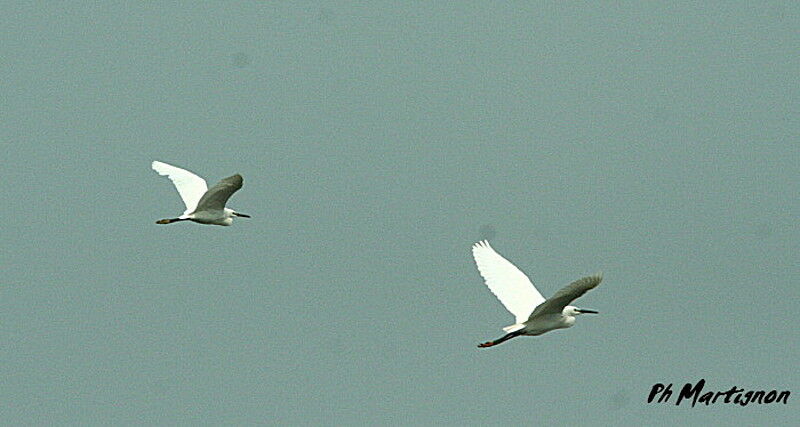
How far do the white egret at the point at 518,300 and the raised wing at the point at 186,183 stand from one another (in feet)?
26.6

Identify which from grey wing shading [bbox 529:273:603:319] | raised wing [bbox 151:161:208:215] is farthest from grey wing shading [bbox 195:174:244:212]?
grey wing shading [bbox 529:273:603:319]

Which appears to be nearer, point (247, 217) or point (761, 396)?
point (761, 396)

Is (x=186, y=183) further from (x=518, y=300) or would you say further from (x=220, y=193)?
(x=518, y=300)

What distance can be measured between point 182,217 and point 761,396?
47.0 feet

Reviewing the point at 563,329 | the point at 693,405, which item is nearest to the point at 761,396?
the point at 693,405

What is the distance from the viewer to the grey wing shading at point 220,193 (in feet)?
106

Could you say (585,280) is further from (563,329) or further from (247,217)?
(247,217)

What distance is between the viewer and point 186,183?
3756cm

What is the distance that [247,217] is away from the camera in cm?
3803

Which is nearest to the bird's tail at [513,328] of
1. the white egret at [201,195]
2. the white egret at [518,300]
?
A: the white egret at [518,300]

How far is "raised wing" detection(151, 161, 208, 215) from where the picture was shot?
122ft

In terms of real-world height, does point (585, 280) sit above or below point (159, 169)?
below

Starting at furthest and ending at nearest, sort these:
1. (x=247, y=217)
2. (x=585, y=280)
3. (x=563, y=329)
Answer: (x=247, y=217) < (x=563, y=329) < (x=585, y=280)

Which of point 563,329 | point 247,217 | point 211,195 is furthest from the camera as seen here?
point 247,217
